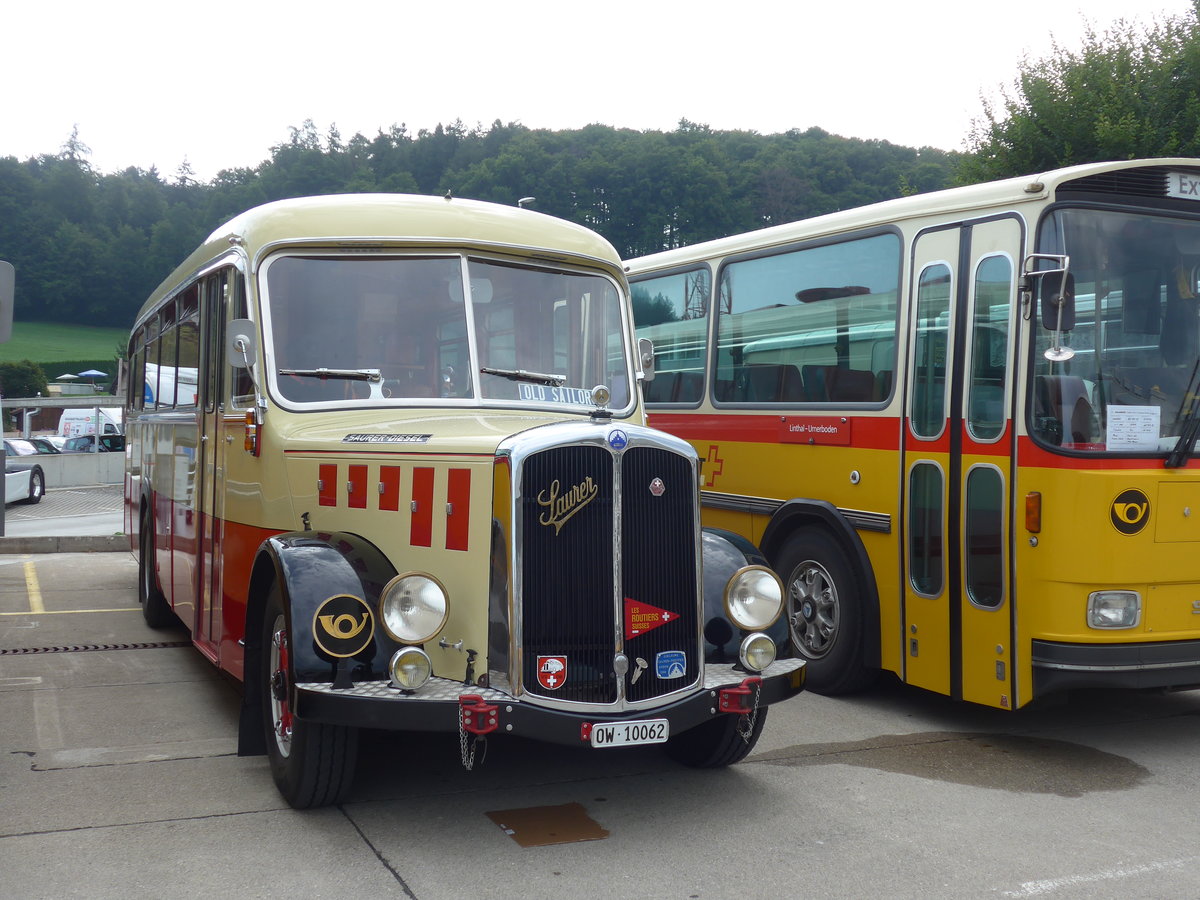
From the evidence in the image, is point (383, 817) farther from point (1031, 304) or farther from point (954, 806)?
point (1031, 304)

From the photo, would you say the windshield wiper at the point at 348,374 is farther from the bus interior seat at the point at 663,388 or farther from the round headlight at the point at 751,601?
the bus interior seat at the point at 663,388

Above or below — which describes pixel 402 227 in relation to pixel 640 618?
above

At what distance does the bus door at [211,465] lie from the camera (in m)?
6.78

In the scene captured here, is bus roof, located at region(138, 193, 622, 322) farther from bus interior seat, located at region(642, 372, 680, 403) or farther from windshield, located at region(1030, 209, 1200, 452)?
bus interior seat, located at region(642, 372, 680, 403)

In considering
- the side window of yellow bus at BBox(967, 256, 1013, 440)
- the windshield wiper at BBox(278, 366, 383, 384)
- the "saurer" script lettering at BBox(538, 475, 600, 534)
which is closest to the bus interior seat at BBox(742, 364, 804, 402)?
the side window of yellow bus at BBox(967, 256, 1013, 440)

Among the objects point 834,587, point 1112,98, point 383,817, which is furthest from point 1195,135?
point 383,817

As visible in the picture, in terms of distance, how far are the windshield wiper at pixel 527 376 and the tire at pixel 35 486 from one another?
86.6 feet

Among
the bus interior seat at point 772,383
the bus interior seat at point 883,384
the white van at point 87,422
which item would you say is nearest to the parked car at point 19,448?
the white van at point 87,422

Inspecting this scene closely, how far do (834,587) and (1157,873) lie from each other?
3.15 metres

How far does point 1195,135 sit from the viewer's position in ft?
62.4

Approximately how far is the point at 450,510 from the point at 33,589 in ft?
29.6

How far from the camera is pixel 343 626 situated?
189 inches

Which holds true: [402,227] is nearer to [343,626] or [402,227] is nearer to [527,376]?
[527,376]

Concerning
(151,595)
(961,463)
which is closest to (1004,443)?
(961,463)
